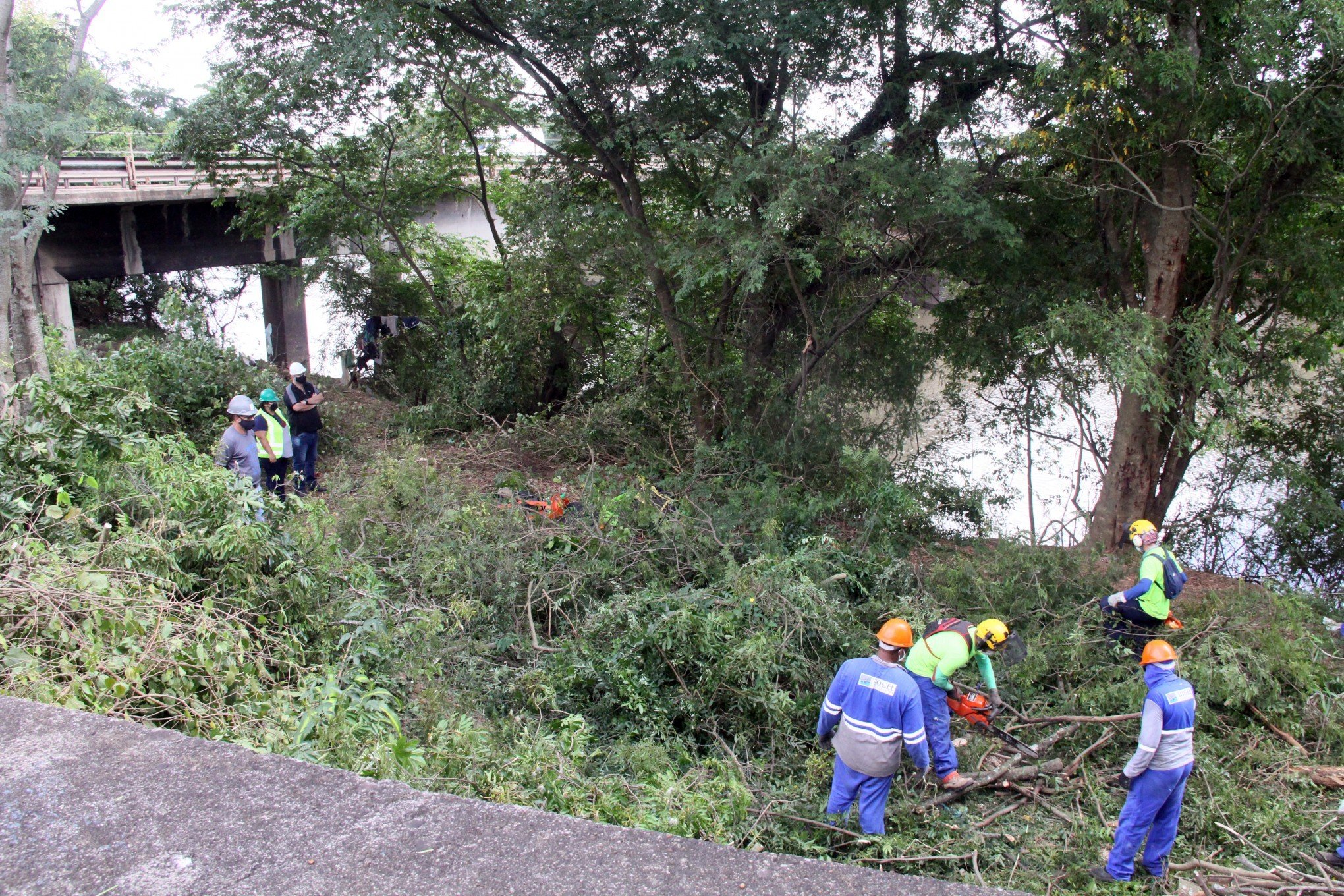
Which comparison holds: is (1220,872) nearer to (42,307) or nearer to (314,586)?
(314,586)

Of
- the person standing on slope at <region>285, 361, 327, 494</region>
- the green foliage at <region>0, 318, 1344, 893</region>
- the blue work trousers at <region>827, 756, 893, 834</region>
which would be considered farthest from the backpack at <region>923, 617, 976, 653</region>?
the person standing on slope at <region>285, 361, 327, 494</region>

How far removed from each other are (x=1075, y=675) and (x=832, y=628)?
2.09 metres

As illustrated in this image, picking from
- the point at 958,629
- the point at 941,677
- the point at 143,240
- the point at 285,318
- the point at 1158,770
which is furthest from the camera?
the point at 285,318

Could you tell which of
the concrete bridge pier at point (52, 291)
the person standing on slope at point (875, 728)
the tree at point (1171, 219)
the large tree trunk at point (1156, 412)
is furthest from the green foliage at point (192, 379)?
the large tree trunk at point (1156, 412)

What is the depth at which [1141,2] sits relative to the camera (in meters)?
8.03

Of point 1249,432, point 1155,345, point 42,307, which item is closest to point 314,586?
point 1155,345

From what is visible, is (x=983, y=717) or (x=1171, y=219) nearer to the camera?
(x=983, y=717)

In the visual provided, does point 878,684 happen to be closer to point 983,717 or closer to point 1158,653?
point 1158,653

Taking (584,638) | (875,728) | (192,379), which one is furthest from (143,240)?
(875,728)

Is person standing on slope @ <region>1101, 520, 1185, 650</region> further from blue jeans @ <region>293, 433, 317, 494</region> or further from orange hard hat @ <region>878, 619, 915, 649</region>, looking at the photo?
blue jeans @ <region>293, 433, 317, 494</region>

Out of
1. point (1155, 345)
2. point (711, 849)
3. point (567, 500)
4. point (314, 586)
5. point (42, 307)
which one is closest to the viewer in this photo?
point (711, 849)

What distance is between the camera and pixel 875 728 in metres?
4.69

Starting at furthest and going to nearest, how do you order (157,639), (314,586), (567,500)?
(567,500)
(314,586)
(157,639)

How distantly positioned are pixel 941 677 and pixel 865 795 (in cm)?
103
